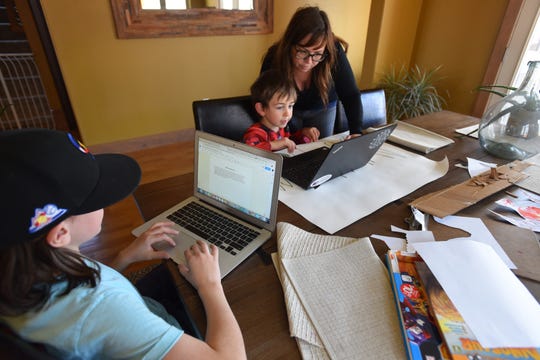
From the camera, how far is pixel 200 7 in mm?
2760

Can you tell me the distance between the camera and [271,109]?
1.33m

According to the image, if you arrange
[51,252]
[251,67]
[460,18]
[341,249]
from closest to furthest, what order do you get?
[51,252] → [341,249] → [460,18] → [251,67]

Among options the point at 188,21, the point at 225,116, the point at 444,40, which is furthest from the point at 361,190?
the point at 444,40

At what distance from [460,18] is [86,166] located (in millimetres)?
3318

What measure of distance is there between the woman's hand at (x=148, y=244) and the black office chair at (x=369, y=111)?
1316 millimetres

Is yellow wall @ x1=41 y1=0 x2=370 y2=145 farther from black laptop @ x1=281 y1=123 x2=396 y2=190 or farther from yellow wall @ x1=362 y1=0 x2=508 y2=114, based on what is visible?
black laptop @ x1=281 y1=123 x2=396 y2=190

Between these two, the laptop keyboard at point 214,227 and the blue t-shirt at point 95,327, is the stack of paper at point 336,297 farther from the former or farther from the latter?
the blue t-shirt at point 95,327

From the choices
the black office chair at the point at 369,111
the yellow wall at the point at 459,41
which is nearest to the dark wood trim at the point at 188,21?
the yellow wall at the point at 459,41

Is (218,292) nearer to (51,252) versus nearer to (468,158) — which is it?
(51,252)

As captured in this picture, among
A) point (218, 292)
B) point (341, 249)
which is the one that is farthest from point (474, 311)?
point (218, 292)

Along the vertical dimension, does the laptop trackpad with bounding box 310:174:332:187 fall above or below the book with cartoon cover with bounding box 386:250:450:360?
above

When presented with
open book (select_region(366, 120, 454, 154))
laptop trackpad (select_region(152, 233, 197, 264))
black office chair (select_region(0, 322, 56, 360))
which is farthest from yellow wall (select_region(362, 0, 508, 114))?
black office chair (select_region(0, 322, 56, 360))

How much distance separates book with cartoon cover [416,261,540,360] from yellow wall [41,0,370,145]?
293 cm

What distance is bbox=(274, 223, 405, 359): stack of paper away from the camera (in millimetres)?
529
